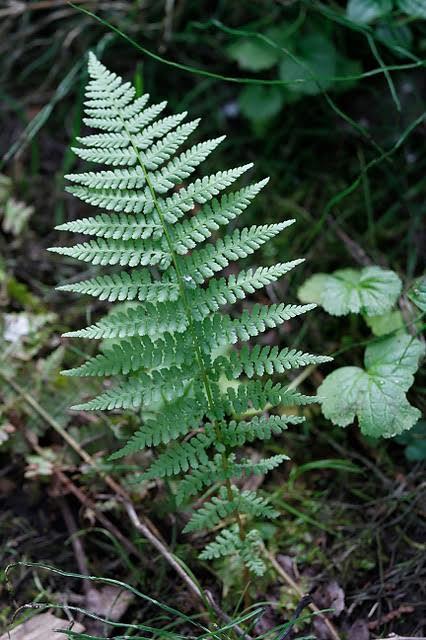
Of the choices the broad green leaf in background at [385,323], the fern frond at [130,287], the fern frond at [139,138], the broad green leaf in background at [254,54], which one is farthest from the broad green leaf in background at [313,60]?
the fern frond at [130,287]

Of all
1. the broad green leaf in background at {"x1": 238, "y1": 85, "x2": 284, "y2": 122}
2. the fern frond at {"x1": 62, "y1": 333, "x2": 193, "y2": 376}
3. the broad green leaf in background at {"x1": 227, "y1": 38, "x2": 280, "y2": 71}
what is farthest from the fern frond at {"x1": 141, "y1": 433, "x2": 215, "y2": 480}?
the broad green leaf in background at {"x1": 227, "y1": 38, "x2": 280, "y2": 71}

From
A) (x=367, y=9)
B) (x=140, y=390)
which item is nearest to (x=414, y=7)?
(x=367, y=9)

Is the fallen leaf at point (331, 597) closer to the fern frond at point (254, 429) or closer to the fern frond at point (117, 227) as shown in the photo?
the fern frond at point (254, 429)

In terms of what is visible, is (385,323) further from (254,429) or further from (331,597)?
(331,597)

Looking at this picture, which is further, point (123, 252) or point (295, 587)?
point (295, 587)

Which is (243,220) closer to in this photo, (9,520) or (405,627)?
(9,520)

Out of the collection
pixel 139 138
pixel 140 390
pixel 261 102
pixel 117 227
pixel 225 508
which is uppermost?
pixel 261 102

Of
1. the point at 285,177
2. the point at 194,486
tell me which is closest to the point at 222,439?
the point at 194,486
